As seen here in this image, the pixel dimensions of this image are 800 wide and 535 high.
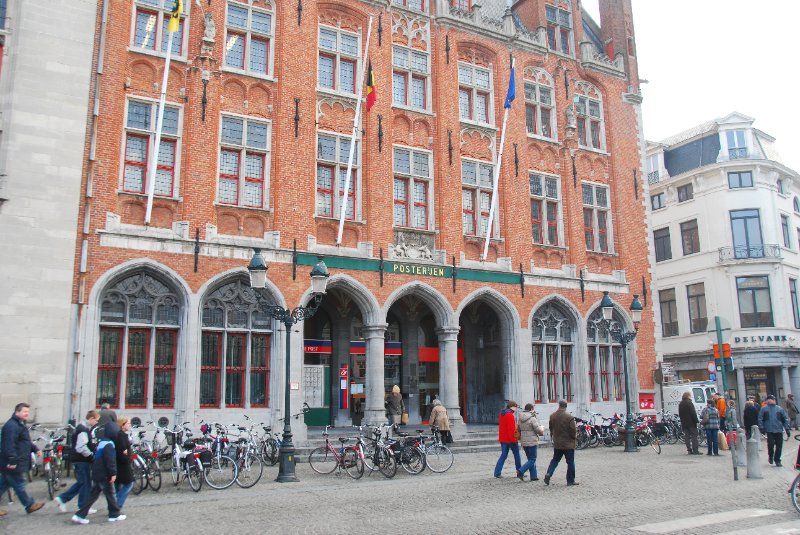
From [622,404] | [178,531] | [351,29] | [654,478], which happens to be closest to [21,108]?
[351,29]

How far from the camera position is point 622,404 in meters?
23.8

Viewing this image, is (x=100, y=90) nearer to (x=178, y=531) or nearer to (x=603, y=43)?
(x=178, y=531)

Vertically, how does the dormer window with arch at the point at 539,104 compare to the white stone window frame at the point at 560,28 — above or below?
below

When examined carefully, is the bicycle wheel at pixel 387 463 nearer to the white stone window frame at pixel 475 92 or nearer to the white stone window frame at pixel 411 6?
the white stone window frame at pixel 475 92

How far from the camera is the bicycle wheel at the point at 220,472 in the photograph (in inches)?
484

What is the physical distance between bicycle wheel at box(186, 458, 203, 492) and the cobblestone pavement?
15 centimetres

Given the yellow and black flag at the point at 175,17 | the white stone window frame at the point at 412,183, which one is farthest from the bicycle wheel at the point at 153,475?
the white stone window frame at the point at 412,183

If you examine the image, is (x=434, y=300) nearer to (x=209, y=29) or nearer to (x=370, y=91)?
(x=370, y=91)

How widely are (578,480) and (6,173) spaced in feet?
43.6

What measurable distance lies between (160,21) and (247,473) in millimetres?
11569

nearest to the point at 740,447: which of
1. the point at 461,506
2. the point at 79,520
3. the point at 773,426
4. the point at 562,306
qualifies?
the point at 773,426

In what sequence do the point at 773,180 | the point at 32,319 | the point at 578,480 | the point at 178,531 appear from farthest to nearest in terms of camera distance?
the point at 773,180, the point at 32,319, the point at 578,480, the point at 178,531

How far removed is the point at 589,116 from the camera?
25.0m

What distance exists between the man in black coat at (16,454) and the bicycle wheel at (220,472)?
314 centimetres
